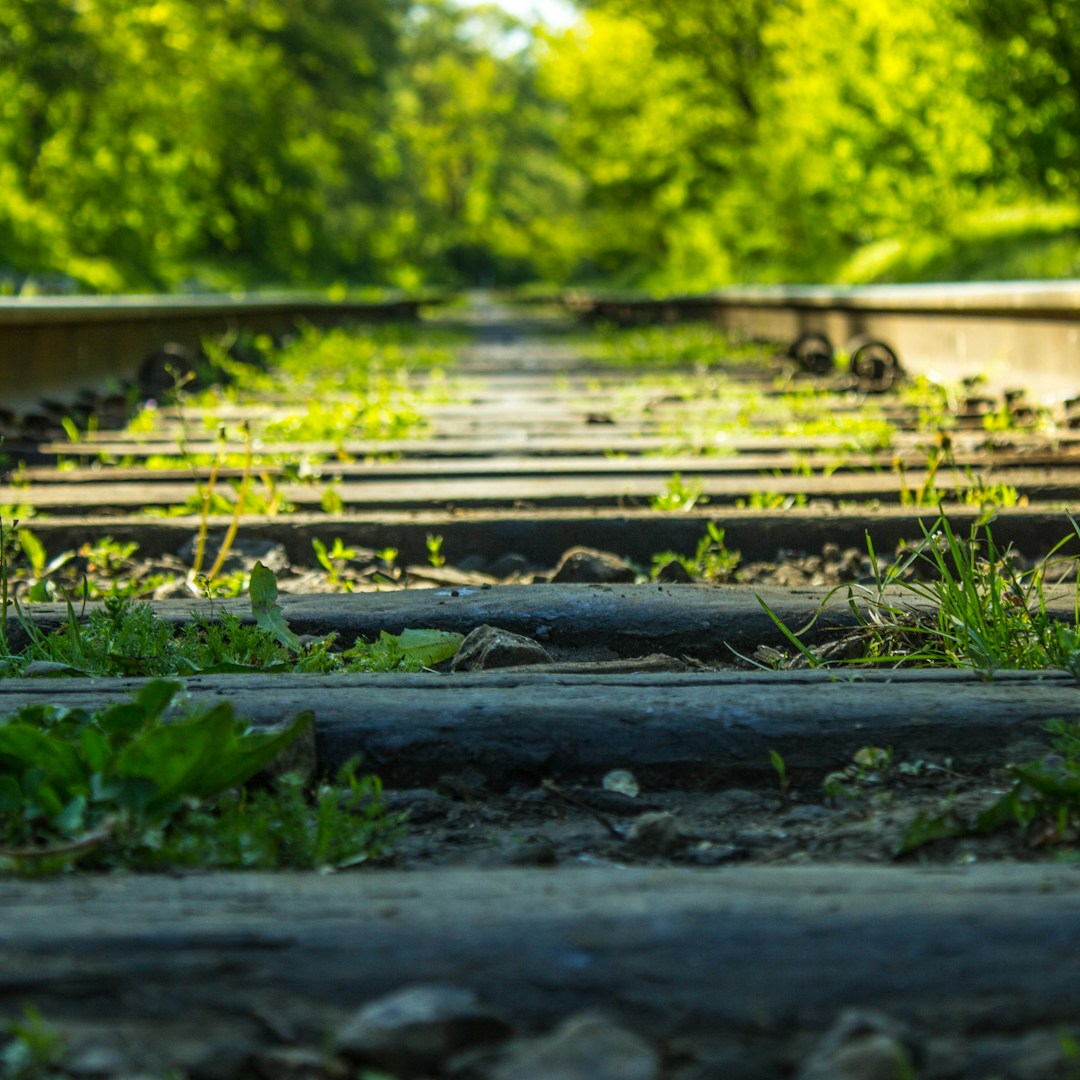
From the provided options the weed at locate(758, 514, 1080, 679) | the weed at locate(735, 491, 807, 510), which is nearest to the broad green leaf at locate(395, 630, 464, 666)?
the weed at locate(758, 514, 1080, 679)

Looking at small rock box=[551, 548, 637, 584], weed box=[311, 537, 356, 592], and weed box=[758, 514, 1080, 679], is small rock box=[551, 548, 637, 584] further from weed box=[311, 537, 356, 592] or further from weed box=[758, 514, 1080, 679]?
weed box=[758, 514, 1080, 679]

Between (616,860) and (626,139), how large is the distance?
33623 millimetres

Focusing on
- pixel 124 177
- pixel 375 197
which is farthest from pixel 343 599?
pixel 375 197

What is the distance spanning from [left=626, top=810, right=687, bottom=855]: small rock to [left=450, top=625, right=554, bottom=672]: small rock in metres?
0.62

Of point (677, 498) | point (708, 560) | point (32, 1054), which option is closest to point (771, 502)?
point (677, 498)

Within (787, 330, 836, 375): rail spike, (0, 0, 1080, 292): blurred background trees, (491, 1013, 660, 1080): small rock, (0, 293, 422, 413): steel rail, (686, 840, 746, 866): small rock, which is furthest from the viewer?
(0, 0, 1080, 292): blurred background trees

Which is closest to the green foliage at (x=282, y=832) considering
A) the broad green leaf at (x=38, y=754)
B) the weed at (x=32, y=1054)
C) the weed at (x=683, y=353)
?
the broad green leaf at (x=38, y=754)

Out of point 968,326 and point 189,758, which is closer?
point 189,758

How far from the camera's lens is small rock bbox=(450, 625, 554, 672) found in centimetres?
215

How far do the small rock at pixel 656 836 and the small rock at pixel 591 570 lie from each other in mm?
1442

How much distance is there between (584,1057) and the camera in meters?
0.97

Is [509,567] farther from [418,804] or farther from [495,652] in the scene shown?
[418,804]

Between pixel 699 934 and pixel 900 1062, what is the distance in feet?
0.71

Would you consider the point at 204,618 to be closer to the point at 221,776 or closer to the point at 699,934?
the point at 221,776
